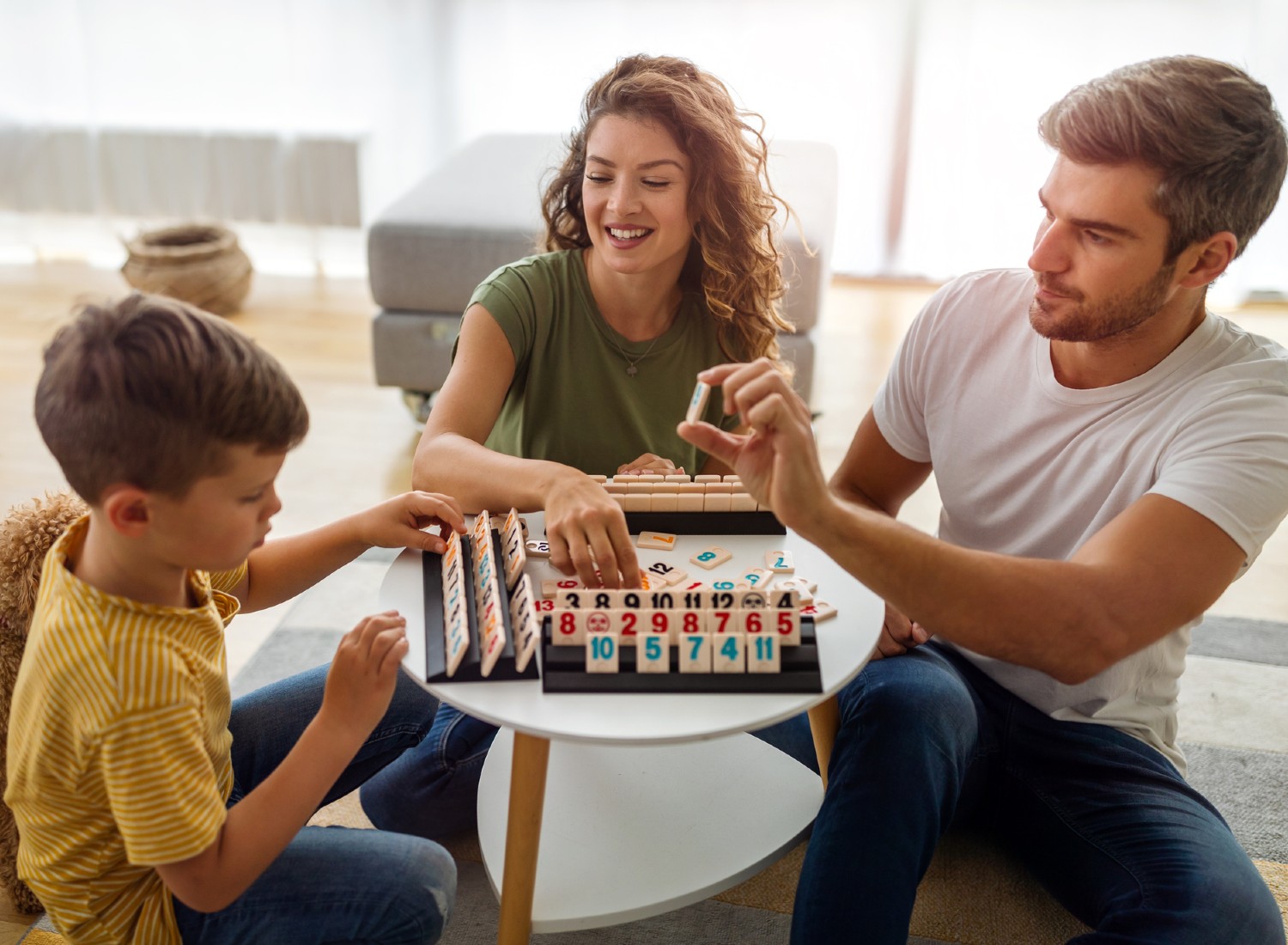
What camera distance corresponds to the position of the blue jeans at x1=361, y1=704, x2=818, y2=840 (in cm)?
155

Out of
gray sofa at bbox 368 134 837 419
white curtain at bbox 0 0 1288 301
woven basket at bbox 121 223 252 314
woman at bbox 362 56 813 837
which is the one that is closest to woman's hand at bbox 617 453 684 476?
woman at bbox 362 56 813 837

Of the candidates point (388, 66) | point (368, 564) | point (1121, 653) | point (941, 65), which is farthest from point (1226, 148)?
point (388, 66)

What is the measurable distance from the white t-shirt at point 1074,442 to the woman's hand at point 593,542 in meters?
0.44

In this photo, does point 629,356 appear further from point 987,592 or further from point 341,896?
point 341,896

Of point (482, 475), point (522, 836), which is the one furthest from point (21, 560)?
point (522, 836)

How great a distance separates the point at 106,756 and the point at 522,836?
443 millimetres

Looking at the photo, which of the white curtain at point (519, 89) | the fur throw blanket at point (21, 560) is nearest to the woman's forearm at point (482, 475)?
the fur throw blanket at point (21, 560)

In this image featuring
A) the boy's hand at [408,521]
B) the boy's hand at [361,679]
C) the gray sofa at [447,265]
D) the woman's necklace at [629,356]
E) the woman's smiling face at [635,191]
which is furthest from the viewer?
the gray sofa at [447,265]

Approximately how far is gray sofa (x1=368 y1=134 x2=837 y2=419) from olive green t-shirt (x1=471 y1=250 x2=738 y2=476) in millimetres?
828

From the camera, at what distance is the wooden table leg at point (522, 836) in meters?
1.17

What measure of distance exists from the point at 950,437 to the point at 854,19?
2446mm

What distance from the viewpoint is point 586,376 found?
5.62ft

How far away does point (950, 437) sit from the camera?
1.52 meters

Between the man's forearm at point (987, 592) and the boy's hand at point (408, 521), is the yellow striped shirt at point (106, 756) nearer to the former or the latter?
the boy's hand at point (408, 521)
